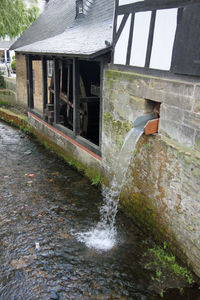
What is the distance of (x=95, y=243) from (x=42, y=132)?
17.8 feet

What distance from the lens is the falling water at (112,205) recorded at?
4.60 m

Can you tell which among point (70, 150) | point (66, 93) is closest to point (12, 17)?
point (66, 93)

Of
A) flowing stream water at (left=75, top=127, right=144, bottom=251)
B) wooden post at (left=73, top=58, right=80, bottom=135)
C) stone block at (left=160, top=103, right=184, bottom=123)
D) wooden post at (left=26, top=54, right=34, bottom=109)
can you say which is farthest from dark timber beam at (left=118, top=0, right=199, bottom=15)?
wooden post at (left=26, top=54, right=34, bottom=109)

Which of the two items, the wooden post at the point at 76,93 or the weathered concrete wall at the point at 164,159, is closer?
the weathered concrete wall at the point at 164,159

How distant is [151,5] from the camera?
4.21 m

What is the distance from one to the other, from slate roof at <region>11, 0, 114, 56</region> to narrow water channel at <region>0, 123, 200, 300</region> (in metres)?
2.82

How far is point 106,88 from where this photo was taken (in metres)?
5.65

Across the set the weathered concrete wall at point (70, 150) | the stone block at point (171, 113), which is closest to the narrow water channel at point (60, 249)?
the weathered concrete wall at point (70, 150)

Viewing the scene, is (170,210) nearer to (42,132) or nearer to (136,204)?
(136,204)

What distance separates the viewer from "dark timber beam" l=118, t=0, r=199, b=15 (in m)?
3.66

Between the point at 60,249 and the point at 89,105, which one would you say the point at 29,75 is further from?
the point at 60,249

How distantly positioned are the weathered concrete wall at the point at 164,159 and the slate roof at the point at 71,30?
959 mm

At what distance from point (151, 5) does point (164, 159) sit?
221 cm

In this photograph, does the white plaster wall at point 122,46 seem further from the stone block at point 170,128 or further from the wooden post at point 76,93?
the wooden post at point 76,93
